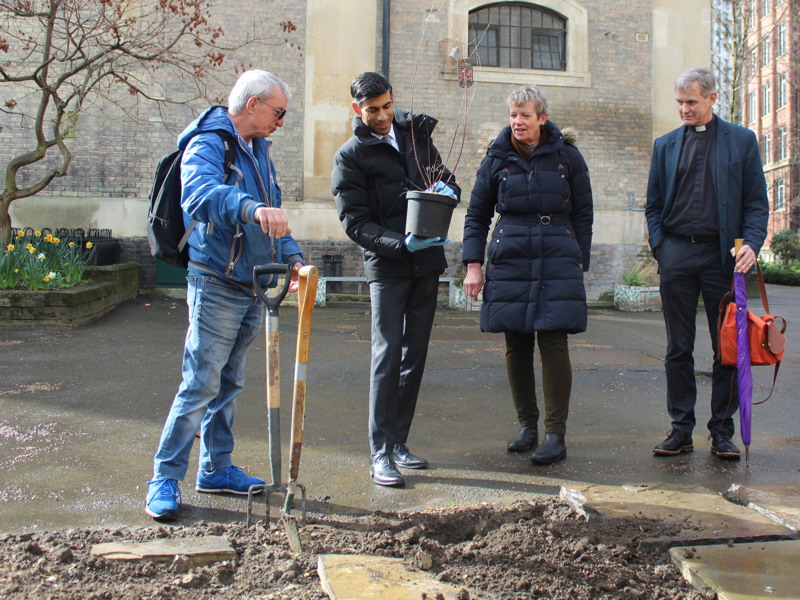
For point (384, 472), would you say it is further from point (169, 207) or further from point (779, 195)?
point (779, 195)

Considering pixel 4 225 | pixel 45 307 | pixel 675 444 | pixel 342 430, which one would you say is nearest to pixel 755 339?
pixel 675 444

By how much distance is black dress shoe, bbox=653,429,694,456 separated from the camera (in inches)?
169

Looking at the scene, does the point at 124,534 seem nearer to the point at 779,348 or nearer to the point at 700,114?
the point at 779,348

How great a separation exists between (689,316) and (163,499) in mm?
3003

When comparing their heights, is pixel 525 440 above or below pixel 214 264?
below

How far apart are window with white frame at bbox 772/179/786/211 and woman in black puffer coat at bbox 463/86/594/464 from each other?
4453 centimetres

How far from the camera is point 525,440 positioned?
4387mm

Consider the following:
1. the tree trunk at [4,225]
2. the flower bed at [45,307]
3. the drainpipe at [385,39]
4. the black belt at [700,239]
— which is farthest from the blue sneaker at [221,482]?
the drainpipe at [385,39]

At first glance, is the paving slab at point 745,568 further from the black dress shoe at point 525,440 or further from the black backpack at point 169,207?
the black backpack at point 169,207

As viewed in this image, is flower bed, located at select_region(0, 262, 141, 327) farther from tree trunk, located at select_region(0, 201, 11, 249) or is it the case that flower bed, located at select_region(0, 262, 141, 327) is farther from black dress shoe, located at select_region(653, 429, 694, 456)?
black dress shoe, located at select_region(653, 429, 694, 456)

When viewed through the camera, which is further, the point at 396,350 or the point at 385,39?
the point at 385,39

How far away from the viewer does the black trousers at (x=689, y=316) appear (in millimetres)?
4352

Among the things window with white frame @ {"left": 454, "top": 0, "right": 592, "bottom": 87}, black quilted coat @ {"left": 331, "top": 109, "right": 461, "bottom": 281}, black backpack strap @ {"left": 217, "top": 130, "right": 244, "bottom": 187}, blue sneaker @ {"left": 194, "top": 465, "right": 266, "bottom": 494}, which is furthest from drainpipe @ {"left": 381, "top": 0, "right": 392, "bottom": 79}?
blue sneaker @ {"left": 194, "top": 465, "right": 266, "bottom": 494}

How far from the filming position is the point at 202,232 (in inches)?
130
